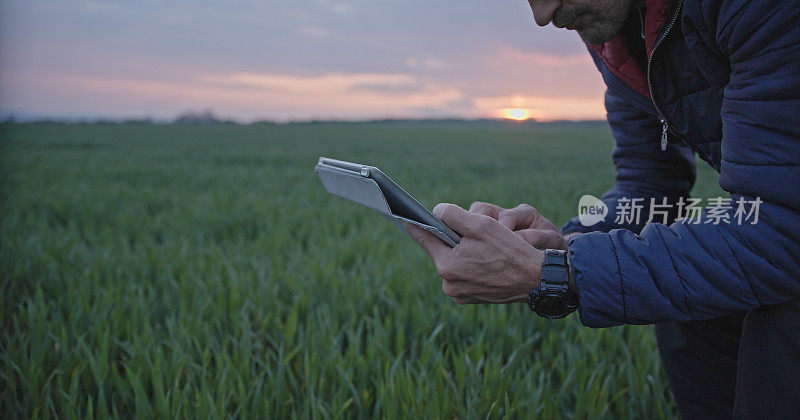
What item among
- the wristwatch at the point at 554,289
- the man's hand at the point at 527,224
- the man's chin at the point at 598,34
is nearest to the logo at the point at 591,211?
the man's hand at the point at 527,224

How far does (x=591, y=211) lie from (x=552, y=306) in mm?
689

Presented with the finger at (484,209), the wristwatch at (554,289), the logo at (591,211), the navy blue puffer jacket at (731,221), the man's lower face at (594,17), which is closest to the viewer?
the navy blue puffer jacket at (731,221)

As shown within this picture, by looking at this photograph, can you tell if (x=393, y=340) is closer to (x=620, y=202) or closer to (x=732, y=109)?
(x=620, y=202)

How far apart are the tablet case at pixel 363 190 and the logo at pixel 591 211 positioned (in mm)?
678

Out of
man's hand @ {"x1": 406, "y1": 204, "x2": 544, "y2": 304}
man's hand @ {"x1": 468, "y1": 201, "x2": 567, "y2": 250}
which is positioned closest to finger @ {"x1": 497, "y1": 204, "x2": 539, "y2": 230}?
man's hand @ {"x1": 468, "y1": 201, "x2": 567, "y2": 250}

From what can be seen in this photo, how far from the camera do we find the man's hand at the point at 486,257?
105 cm

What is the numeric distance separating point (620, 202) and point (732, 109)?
0.72 metres

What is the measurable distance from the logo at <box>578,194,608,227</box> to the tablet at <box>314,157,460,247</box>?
71cm

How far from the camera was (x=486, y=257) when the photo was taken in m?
1.05

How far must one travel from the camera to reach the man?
0.92m

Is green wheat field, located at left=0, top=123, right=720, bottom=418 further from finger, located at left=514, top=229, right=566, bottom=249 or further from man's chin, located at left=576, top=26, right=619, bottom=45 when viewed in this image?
man's chin, located at left=576, top=26, right=619, bottom=45

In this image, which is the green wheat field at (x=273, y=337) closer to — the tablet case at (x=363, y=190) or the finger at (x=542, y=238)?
the finger at (x=542, y=238)

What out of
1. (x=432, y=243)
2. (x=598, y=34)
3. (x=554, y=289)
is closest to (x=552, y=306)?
(x=554, y=289)

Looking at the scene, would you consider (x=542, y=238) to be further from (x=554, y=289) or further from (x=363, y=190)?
(x=363, y=190)
